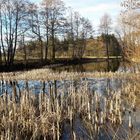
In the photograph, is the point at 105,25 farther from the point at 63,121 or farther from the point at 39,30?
the point at 63,121

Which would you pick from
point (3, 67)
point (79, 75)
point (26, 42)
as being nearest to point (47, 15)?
point (26, 42)

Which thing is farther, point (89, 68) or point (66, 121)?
point (89, 68)

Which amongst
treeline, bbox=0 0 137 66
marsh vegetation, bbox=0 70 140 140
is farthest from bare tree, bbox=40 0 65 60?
marsh vegetation, bbox=0 70 140 140

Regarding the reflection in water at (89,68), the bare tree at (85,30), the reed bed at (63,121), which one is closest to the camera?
the reed bed at (63,121)

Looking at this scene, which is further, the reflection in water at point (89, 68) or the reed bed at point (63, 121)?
the reflection in water at point (89, 68)

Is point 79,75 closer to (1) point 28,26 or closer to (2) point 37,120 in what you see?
(2) point 37,120

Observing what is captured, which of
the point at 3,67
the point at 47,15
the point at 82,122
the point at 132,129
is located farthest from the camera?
the point at 47,15

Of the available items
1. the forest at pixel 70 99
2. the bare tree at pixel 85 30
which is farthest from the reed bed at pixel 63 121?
the bare tree at pixel 85 30

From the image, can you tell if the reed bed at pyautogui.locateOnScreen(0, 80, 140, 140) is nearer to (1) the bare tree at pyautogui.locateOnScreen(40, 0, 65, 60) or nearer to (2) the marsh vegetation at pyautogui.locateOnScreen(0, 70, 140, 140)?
(2) the marsh vegetation at pyautogui.locateOnScreen(0, 70, 140, 140)

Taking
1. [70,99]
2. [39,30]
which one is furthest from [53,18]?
[70,99]

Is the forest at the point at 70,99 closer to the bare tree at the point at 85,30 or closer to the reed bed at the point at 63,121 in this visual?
the reed bed at the point at 63,121

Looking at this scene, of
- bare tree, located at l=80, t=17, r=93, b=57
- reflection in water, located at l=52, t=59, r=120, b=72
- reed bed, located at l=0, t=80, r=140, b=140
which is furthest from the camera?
bare tree, located at l=80, t=17, r=93, b=57

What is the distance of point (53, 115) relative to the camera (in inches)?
411

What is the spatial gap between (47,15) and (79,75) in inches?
1213
